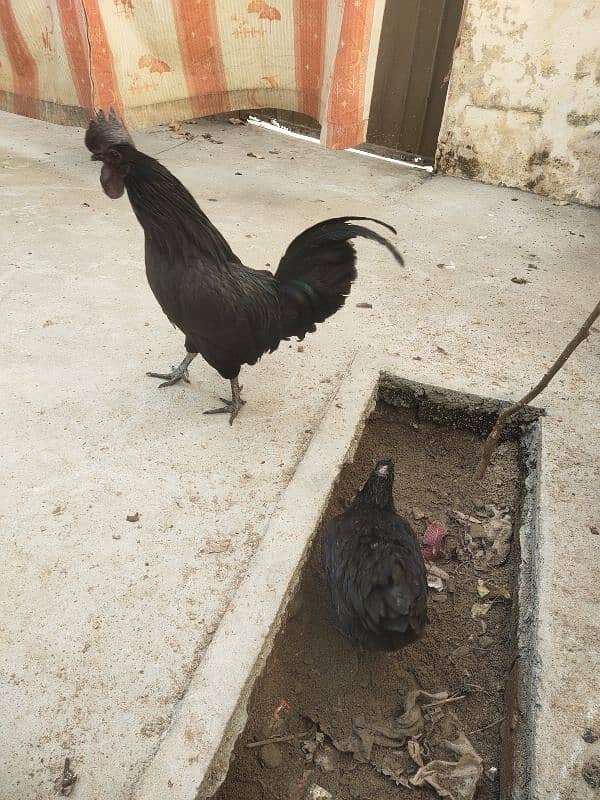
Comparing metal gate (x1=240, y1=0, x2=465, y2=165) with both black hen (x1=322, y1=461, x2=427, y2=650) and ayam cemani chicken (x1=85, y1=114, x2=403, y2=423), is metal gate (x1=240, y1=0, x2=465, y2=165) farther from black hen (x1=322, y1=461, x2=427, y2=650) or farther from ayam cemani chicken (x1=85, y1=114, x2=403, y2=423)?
black hen (x1=322, y1=461, x2=427, y2=650)

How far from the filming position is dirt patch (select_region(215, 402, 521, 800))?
7.32ft

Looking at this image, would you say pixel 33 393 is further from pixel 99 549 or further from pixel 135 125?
pixel 135 125

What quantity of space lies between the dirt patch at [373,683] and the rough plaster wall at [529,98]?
420 centimetres

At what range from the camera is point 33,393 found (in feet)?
11.2

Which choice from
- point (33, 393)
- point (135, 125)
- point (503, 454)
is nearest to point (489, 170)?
Result: point (135, 125)

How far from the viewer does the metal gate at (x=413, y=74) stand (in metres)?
6.24

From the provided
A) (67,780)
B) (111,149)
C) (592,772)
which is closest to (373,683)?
(592,772)

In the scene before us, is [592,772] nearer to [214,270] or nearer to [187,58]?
[214,270]

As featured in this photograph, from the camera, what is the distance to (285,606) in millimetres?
2469

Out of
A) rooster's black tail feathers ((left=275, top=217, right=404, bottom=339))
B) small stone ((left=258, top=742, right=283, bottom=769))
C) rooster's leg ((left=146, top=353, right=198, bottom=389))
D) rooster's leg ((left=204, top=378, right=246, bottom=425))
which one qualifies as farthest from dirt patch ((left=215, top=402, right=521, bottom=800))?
rooster's leg ((left=146, top=353, right=198, bottom=389))

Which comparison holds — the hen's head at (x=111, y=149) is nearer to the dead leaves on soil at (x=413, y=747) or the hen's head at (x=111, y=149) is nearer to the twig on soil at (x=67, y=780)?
the twig on soil at (x=67, y=780)

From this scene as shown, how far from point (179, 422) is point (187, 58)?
3051 millimetres

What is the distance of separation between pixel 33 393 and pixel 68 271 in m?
1.37

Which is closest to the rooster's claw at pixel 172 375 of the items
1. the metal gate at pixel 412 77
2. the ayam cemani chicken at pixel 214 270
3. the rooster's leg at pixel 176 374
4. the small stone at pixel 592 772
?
the rooster's leg at pixel 176 374
